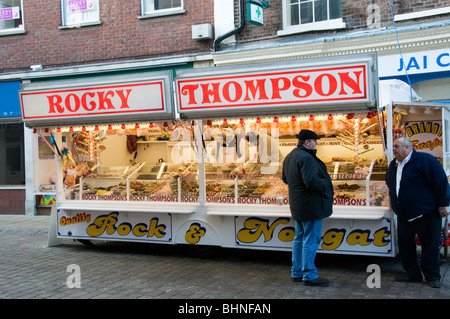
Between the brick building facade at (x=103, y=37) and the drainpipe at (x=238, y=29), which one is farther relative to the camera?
the brick building facade at (x=103, y=37)

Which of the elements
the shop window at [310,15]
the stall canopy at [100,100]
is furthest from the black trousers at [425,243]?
the shop window at [310,15]

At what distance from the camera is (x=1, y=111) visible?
13.2m

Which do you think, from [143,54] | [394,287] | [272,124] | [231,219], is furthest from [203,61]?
[394,287]

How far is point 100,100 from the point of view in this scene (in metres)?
7.45

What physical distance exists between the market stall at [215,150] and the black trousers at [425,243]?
1.51ft

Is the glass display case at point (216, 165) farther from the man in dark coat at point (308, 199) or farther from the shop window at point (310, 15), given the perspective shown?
the shop window at point (310, 15)

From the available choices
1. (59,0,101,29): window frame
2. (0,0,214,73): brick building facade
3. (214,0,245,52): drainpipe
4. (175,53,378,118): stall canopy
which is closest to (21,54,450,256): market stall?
(175,53,378,118): stall canopy

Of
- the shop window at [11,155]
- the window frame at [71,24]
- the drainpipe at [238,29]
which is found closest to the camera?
the drainpipe at [238,29]

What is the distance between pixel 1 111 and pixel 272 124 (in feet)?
28.1

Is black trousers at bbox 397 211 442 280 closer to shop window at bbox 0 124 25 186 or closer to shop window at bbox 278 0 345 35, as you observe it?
shop window at bbox 278 0 345 35

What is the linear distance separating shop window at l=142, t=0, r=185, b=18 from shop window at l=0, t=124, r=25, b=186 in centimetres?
439

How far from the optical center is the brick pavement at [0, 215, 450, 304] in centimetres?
563

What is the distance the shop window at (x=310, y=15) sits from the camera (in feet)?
34.7

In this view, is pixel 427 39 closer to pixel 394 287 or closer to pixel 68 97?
pixel 394 287
